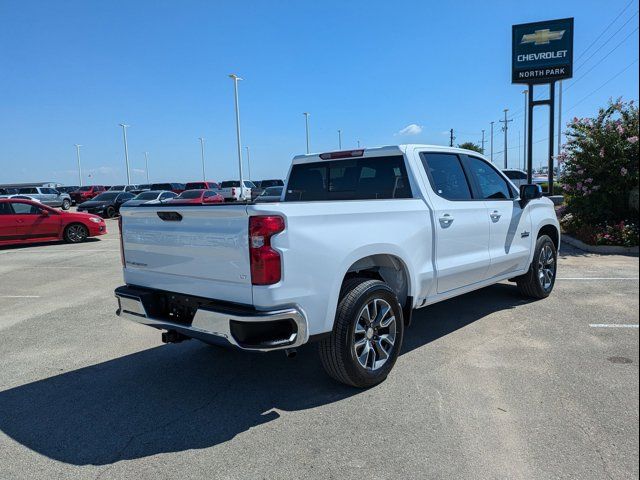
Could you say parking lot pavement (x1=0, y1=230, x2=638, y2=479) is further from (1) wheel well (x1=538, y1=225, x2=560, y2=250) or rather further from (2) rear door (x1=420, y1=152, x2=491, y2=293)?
(1) wheel well (x1=538, y1=225, x2=560, y2=250)

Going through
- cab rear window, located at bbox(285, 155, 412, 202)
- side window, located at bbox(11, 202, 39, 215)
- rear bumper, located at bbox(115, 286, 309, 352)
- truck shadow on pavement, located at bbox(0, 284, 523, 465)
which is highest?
cab rear window, located at bbox(285, 155, 412, 202)

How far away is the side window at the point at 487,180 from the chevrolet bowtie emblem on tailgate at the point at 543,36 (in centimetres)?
1331

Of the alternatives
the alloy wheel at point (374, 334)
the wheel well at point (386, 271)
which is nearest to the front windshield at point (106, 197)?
the wheel well at point (386, 271)

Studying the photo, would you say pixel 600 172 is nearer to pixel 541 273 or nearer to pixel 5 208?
pixel 541 273

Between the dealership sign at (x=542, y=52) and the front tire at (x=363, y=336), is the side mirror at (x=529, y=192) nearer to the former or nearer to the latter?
the front tire at (x=363, y=336)

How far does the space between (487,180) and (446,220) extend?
137 cm

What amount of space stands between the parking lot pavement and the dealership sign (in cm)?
1285

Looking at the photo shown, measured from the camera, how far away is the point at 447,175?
5.11 m

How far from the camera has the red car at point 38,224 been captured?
15.1 m

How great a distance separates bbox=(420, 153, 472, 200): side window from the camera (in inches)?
192

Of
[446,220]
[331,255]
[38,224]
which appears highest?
[446,220]

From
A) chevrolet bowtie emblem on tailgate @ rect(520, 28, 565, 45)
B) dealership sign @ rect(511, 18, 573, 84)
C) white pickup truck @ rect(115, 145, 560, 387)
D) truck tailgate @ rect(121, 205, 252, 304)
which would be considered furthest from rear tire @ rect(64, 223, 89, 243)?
chevrolet bowtie emblem on tailgate @ rect(520, 28, 565, 45)

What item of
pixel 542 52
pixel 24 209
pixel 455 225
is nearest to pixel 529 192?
pixel 455 225

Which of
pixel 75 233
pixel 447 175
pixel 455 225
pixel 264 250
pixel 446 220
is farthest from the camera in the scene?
pixel 75 233
